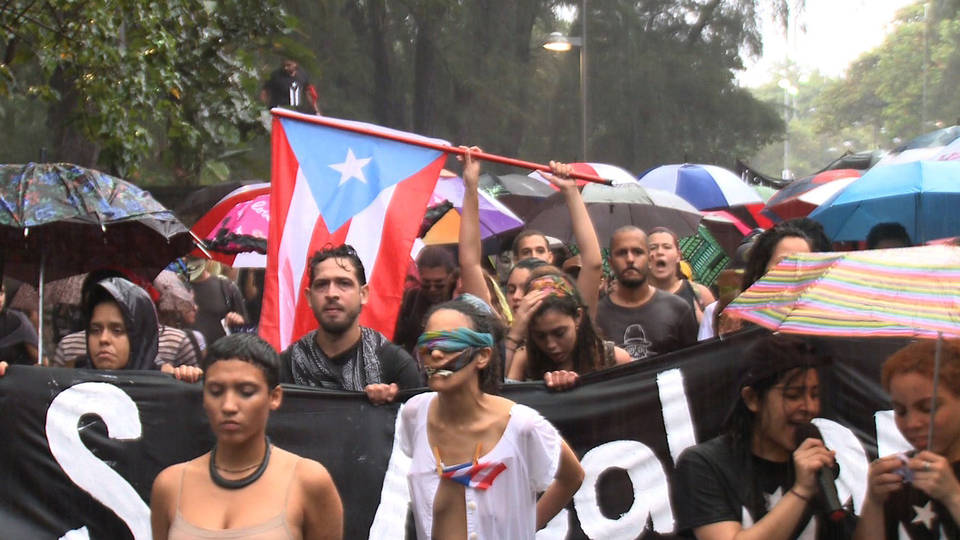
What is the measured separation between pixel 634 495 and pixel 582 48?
1514 centimetres

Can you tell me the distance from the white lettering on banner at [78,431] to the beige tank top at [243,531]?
1686 mm

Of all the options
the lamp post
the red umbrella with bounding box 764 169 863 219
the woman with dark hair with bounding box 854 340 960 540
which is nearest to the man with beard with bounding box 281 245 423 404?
the woman with dark hair with bounding box 854 340 960 540

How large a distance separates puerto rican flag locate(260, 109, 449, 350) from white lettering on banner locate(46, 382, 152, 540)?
117 cm

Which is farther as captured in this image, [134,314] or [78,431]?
[134,314]

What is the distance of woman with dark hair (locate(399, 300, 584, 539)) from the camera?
14.0ft

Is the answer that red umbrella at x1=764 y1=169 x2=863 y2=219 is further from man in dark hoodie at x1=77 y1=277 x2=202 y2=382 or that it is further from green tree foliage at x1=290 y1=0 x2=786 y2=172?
man in dark hoodie at x1=77 y1=277 x2=202 y2=382

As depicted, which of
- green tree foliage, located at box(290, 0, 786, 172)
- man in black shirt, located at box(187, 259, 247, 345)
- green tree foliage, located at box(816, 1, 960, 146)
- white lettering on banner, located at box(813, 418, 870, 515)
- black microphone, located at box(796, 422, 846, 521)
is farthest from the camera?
green tree foliage, located at box(816, 1, 960, 146)

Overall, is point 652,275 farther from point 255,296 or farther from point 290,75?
point 290,75

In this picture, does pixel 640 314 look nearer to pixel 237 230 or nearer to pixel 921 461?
pixel 921 461

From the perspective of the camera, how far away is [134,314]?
5.78m

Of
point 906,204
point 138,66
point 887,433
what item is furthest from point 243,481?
point 138,66

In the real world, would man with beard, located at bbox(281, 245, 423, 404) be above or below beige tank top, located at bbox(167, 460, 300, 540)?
above

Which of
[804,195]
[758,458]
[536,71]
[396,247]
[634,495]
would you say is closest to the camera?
[758,458]

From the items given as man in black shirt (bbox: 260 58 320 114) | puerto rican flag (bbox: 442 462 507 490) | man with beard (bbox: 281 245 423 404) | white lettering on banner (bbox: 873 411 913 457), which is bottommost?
white lettering on banner (bbox: 873 411 913 457)
